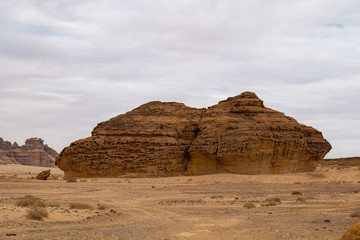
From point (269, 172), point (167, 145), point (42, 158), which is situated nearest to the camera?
point (269, 172)

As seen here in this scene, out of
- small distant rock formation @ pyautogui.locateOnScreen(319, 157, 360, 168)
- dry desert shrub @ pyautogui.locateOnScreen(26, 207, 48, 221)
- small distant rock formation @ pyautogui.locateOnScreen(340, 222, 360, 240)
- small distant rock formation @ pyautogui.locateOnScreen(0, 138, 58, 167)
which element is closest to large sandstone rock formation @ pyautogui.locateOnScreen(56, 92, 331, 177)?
dry desert shrub @ pyautogui.locateOnScreen(26, 207, 48, 221)

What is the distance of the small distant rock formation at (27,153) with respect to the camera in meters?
131

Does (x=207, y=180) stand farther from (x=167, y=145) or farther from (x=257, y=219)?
(x=257, y=219)

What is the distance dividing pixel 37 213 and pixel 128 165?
110 feet

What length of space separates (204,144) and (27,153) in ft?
333

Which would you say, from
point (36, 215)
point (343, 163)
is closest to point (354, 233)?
point (36, 215)

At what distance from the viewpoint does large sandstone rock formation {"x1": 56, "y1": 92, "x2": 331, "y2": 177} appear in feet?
144

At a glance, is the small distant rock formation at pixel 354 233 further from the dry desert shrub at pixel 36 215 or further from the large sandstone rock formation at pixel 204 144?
the large sandstone rock formation at pixel 204 144

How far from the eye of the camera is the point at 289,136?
148 ft

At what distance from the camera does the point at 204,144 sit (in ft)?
149

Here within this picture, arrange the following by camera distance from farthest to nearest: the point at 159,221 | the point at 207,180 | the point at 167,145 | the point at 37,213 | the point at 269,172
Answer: the point at 167,145, the point at 269,172, the point at 207,180, the point at 159,221, the point at 37,213

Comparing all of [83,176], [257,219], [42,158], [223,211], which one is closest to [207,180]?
[83,176]

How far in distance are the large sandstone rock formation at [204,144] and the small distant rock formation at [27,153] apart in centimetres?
9047

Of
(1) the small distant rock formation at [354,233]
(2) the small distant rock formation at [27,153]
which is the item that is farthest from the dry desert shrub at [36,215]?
(2) the small distant rock formation at [27,153]
